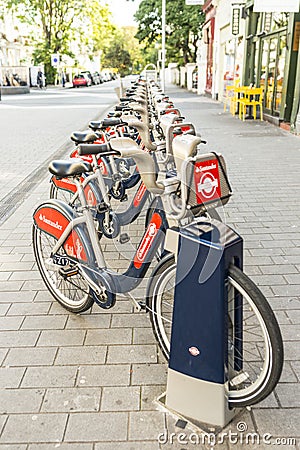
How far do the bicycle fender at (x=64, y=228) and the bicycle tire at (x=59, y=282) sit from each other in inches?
3.0

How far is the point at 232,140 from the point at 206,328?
881cm

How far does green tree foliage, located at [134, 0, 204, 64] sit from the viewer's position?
30250mm

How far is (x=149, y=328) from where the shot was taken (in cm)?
311

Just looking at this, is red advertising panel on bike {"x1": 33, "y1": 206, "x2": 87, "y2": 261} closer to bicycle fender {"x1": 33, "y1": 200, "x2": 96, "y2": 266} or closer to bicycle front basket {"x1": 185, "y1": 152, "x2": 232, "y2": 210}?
bicycle fender {"x1": 33, "y1": 200, "x2": 96, "y2": 266}

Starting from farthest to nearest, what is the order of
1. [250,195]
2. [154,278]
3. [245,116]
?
[245,116], [250,195], [154,278]

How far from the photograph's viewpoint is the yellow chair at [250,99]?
13016 mm

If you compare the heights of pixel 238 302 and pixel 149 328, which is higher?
pixel 238 302

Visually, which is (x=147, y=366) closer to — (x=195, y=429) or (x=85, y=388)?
(x=85, y=388)

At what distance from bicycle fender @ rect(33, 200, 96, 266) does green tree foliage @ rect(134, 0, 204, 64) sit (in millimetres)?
30063

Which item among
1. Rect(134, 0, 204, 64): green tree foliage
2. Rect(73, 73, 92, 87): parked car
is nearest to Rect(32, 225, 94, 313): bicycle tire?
Rect(134, 0, 204, 64): green tree foliage

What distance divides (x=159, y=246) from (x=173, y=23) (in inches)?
1233

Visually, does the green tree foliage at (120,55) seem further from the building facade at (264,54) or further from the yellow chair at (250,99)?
the yellow chair at (250,99)

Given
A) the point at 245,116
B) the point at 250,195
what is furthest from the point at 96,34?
the point at 250,195

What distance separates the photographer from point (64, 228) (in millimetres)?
3018
